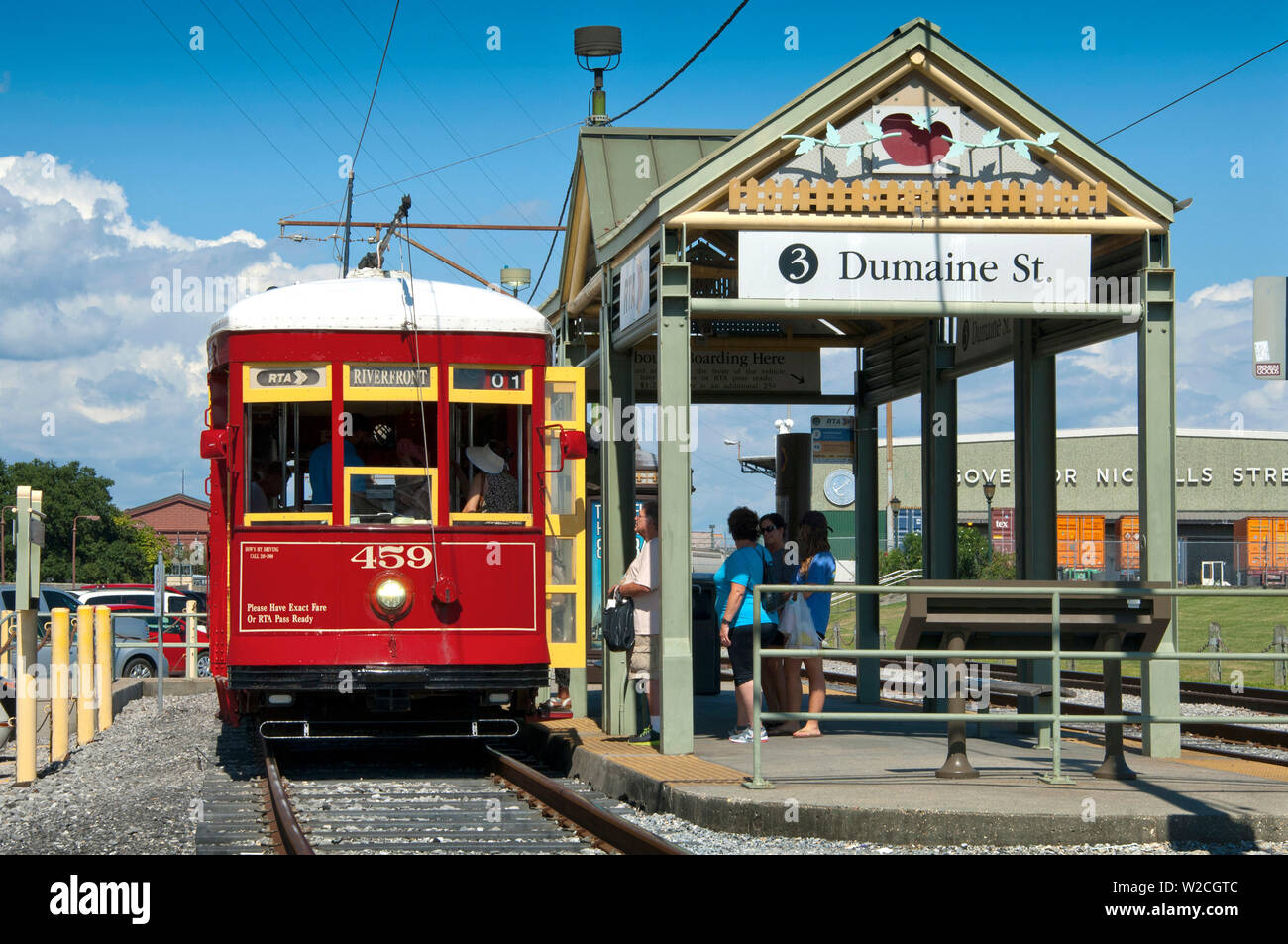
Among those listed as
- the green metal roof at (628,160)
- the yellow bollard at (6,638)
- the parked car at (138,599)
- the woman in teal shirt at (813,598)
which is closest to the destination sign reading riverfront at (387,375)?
the green metal roof at (628,160)

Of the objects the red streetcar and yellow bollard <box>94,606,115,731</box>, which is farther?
yellow bollard <box>94,606,115,731</box>

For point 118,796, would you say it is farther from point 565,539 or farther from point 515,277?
point 515,277

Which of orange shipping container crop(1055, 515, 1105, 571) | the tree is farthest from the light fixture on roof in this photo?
the tree

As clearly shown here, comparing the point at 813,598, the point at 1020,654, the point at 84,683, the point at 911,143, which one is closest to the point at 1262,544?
the point at 813,598

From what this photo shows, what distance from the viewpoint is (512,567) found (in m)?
11.4

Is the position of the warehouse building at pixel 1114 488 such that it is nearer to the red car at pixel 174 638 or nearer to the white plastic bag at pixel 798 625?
the red car at pixel 174 638

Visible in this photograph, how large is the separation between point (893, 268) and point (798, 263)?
65cm

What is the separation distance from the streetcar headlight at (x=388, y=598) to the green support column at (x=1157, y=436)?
5020mm

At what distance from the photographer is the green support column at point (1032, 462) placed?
12711 mm

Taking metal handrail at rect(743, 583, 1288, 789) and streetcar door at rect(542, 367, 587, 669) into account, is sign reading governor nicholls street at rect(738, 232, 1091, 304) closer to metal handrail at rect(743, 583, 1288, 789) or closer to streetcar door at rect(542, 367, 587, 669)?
streetcar door at rect(542, 367, 587, 669)

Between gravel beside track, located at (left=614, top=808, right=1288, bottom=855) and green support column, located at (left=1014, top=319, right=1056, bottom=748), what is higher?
green support column, located at (left=1014, top=319, right=1056, bottom=748)

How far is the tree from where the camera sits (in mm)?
121438

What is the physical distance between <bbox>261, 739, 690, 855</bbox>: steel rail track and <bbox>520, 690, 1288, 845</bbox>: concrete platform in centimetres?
47
